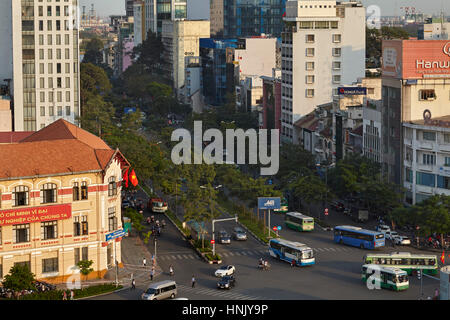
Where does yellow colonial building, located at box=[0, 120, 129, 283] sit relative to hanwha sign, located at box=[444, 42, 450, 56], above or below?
below

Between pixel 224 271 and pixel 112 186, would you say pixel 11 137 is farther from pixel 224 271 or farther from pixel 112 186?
pixel 224 271

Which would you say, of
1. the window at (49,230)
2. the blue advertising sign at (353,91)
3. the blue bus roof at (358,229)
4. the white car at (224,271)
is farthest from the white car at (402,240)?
the blue advertising sign at (353,91)

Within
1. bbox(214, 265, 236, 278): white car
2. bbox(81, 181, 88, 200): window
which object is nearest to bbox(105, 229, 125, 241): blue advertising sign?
bbox(81, 181, 88, 200): window

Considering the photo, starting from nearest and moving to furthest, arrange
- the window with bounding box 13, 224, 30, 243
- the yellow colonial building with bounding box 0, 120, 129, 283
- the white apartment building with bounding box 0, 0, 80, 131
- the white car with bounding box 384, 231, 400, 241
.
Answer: the yellow colonial building with bounding box 0, 120, 129, 283 → the window with bounding box 13, 224, 30, 243 → the white car with bounding box 384, 231, 400, 241 → the white apartment building with bounding box 0, 0, 80, 131

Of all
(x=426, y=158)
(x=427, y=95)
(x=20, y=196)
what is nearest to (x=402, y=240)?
(x=426, y=158)

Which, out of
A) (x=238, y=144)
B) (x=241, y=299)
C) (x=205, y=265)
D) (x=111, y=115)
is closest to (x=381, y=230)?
(x=205, y=265)

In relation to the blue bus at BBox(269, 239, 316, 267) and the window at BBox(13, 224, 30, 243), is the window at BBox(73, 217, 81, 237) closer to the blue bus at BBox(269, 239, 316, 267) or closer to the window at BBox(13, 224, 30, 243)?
the window at BBox(13, 224, 30, 243)
